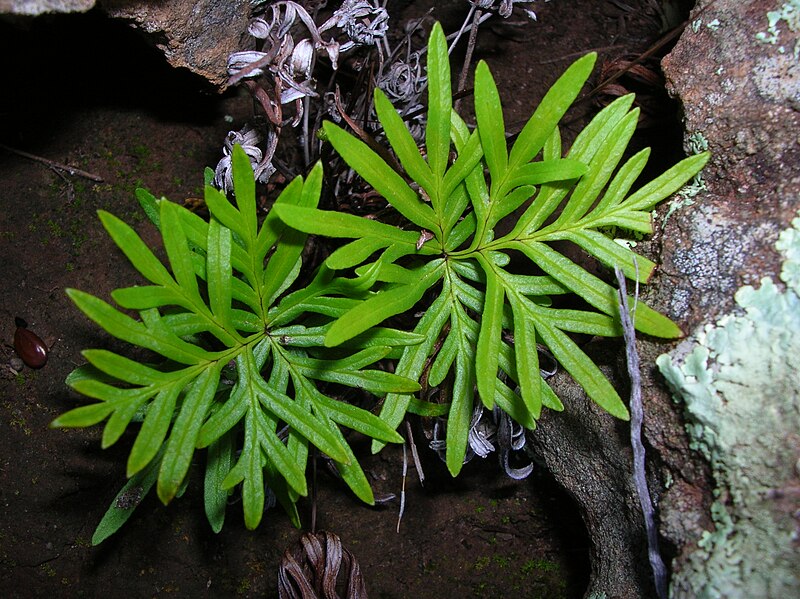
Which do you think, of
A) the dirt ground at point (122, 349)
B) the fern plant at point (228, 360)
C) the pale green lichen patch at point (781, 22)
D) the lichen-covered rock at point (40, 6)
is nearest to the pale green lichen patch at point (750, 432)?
the pale green lichen patch at point (781, 22)

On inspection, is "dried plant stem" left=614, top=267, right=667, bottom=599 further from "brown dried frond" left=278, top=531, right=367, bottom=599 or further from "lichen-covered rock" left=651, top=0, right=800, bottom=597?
"brown dried frond" left=278, top=531, right=367, bottom=599

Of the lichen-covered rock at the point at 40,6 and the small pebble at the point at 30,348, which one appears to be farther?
the small pebble at the point at 30,348

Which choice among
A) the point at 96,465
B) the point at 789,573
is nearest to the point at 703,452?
the point at 789,573

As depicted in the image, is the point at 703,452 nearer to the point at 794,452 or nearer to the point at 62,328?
the point at 794,452

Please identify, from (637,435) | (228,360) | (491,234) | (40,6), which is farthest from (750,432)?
(40,6)

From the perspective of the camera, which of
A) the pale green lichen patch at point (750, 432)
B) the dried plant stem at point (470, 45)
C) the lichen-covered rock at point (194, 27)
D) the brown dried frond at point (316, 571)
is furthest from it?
the dried plant stem at point (470, 45)

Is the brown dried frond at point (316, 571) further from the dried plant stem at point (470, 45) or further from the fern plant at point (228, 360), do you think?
the dried plant stem at point (470, 45)

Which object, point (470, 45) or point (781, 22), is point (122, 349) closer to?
point (470, 45)
